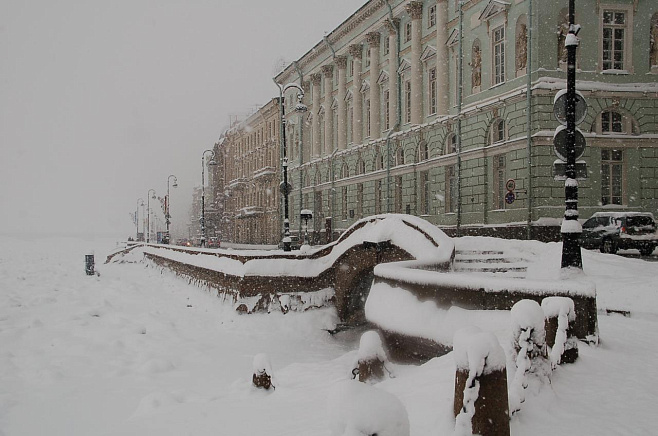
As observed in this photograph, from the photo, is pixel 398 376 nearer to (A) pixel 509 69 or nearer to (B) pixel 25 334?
(B) pixel 25 334

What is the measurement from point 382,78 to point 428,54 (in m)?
5.62

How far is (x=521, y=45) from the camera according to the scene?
933 inches

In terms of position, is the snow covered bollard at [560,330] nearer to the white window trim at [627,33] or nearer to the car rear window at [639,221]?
the car rear window at [639,221]

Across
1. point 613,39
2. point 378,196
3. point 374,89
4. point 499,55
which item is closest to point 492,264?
point 499,55

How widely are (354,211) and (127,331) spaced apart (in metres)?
24.6

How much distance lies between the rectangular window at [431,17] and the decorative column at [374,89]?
5714 mm

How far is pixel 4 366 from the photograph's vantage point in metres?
11.9

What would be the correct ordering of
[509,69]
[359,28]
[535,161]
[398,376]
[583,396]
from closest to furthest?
[583,396] → [398,376] → [535,161] → [509,69] → [359,28]

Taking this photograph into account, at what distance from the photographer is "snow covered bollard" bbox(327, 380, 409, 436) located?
10.5 ft

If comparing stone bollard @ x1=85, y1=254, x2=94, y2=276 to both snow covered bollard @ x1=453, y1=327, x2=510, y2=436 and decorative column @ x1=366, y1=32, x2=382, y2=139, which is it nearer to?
decorative column @ x1=366, y1=32, x2=382, y2=139

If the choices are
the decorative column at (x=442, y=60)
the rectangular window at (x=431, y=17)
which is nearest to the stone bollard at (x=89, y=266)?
the decorative column at (x=442, y=60)

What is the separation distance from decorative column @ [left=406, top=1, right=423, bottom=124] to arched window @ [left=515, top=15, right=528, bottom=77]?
7.83 m

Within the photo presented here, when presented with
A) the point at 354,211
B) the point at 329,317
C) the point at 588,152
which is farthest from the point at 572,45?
the point at 354,211

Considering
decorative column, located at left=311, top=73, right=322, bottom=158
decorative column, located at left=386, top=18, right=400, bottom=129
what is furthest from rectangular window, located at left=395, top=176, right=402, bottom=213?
decorative column, located at left=311, top=73, right=322, bottom=158
